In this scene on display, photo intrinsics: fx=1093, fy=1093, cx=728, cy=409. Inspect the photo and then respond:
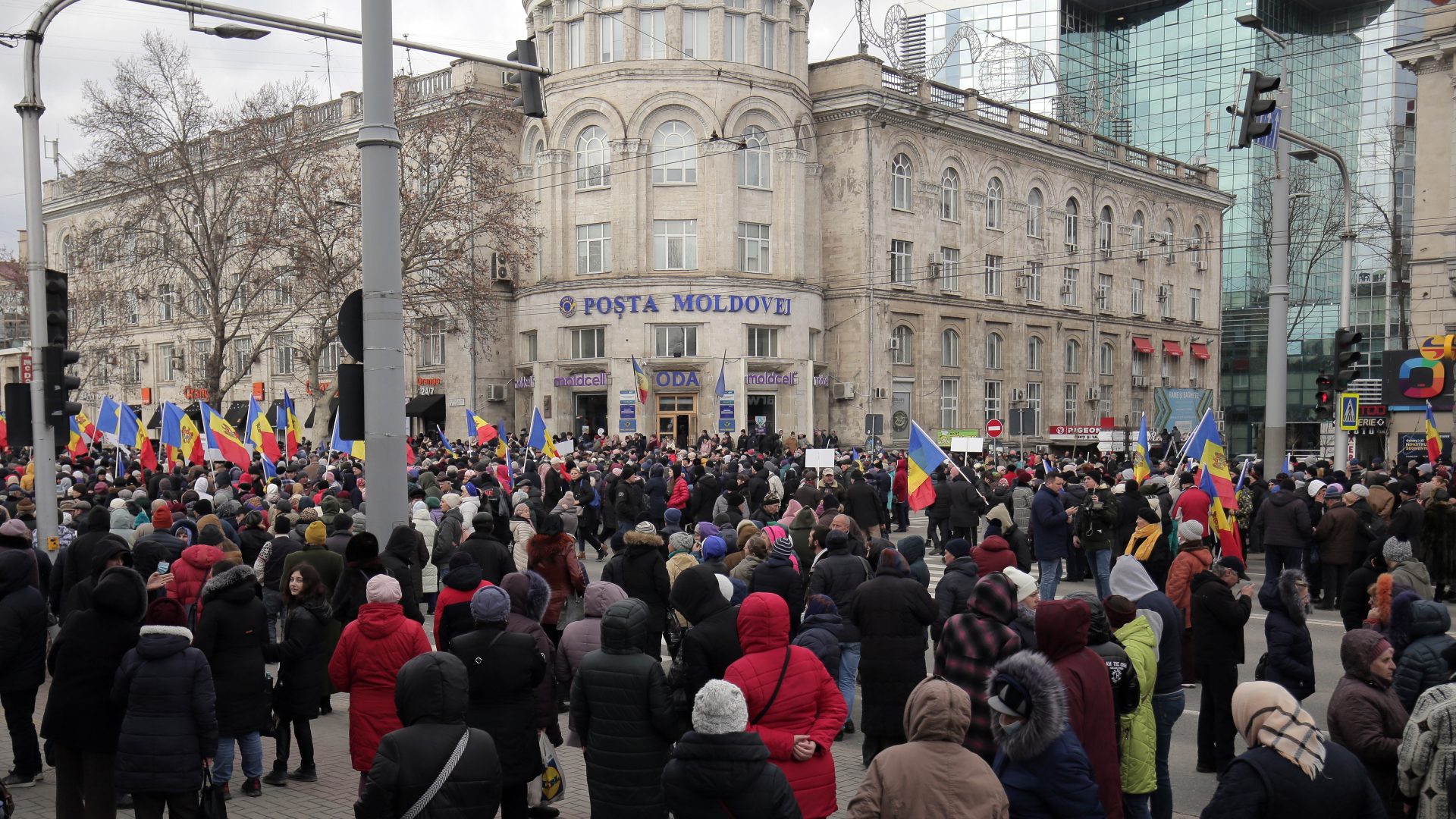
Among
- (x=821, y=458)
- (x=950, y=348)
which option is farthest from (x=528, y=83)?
(x=950, y=348)

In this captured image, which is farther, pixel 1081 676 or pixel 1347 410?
pixel 1347 410

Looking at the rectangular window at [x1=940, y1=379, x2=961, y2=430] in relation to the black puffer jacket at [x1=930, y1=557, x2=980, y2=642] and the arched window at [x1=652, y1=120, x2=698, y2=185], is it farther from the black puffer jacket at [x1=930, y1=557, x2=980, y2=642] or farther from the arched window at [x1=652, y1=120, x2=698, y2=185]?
the black puffer jacket at [x1=930, y1=557, x2=980, y2=642]

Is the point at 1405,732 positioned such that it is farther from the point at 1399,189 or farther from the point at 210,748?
the point at 1399,189

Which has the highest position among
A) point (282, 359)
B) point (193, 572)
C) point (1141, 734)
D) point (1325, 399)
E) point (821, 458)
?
point (282, 359)

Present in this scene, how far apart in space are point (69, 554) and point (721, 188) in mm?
32972

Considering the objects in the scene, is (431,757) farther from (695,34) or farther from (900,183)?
(900,183)

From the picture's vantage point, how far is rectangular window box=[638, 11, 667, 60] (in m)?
40.7

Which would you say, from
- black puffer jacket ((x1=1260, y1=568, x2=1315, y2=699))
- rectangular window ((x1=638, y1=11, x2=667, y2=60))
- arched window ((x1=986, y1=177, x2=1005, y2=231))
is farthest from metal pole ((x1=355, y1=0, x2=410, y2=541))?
arched window ((x1=986, y1=177, x2=1005, y2=231))

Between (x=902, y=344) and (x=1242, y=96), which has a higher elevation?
(x=1242, y=96)

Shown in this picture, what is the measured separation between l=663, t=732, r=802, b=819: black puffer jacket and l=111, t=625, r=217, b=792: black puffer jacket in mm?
3045

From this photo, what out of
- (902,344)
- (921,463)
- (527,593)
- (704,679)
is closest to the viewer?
(704,679)

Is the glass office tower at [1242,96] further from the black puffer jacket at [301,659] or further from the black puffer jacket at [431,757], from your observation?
the black puffer jacket at [431,757]

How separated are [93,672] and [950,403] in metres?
44.5

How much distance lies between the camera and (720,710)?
14.0 ft
